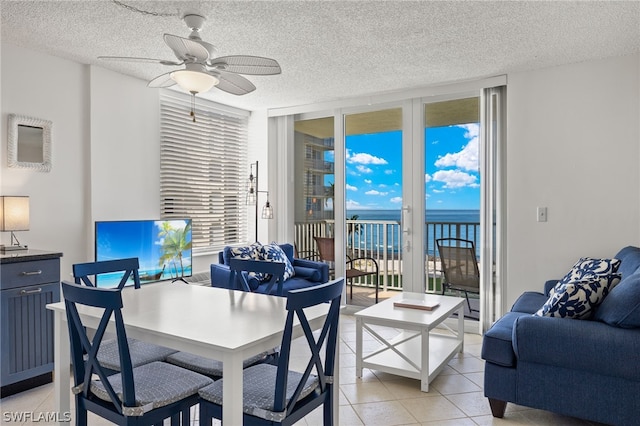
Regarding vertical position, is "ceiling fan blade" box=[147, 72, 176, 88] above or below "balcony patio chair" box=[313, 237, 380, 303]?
above

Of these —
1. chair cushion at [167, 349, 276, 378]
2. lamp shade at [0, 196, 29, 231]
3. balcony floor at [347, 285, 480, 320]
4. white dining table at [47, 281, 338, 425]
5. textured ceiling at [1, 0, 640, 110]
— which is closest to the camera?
white dining table at [47, 281, 338, 425]

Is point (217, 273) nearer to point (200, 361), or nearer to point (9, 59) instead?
point (200, 361)

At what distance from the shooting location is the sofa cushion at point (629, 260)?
281cm

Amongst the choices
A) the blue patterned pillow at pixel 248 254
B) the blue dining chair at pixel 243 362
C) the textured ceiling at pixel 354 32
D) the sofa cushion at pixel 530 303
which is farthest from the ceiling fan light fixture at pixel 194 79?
the sofa cushion at pixel 530 303

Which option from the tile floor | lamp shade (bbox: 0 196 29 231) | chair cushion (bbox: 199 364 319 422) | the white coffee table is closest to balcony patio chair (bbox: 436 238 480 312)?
the white coffee table

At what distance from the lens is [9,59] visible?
3174mm

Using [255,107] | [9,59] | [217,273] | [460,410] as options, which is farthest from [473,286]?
[9,59]

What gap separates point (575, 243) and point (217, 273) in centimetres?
326

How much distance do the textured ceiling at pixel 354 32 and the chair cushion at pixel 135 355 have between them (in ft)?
6.47

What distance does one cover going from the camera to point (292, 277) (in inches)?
178

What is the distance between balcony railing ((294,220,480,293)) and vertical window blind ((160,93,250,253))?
35.7 inches

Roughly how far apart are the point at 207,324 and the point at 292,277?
273 centimetres

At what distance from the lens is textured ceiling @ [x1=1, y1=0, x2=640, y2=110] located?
102 inches

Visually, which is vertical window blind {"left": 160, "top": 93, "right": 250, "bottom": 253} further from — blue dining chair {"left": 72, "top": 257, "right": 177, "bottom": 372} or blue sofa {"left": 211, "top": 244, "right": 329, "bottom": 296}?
blue dining chair {"left": 72, "top": 257, "right": 177, "bottom": 372}
